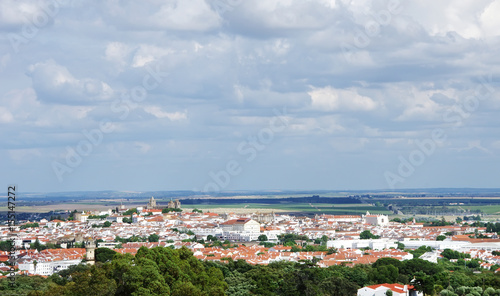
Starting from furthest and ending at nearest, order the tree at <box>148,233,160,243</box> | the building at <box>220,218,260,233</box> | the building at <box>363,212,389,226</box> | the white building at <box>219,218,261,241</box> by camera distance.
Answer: the building at <box>363,212,389,226</box>
the building at <box>220,218,260,233</box>
the white building at <box>219,218,261,241</box>
the tree at <box>148,233,160,243</box>

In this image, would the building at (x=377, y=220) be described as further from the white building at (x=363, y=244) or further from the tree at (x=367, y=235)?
the white building at (x=363, y=244)

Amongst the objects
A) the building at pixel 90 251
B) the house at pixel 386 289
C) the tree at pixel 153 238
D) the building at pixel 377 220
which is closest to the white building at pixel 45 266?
the building at pixel 90 251

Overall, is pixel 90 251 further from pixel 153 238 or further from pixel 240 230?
pixel 240 230

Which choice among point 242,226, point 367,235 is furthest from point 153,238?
point 367,235

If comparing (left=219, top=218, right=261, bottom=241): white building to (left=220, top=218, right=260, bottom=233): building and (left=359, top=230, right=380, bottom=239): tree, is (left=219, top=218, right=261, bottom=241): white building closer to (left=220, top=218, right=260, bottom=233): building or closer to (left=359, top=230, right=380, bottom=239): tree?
(left=220, top=218, right=260, bottom=233): building

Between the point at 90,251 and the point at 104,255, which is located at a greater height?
the point at 90,251

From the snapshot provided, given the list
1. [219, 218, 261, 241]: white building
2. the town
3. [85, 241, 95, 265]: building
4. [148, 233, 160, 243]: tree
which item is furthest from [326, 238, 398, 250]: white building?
[85, 241, 95, 265]: building

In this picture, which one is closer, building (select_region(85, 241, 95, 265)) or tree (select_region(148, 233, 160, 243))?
building (select_region(85, 241, 95, 265))
